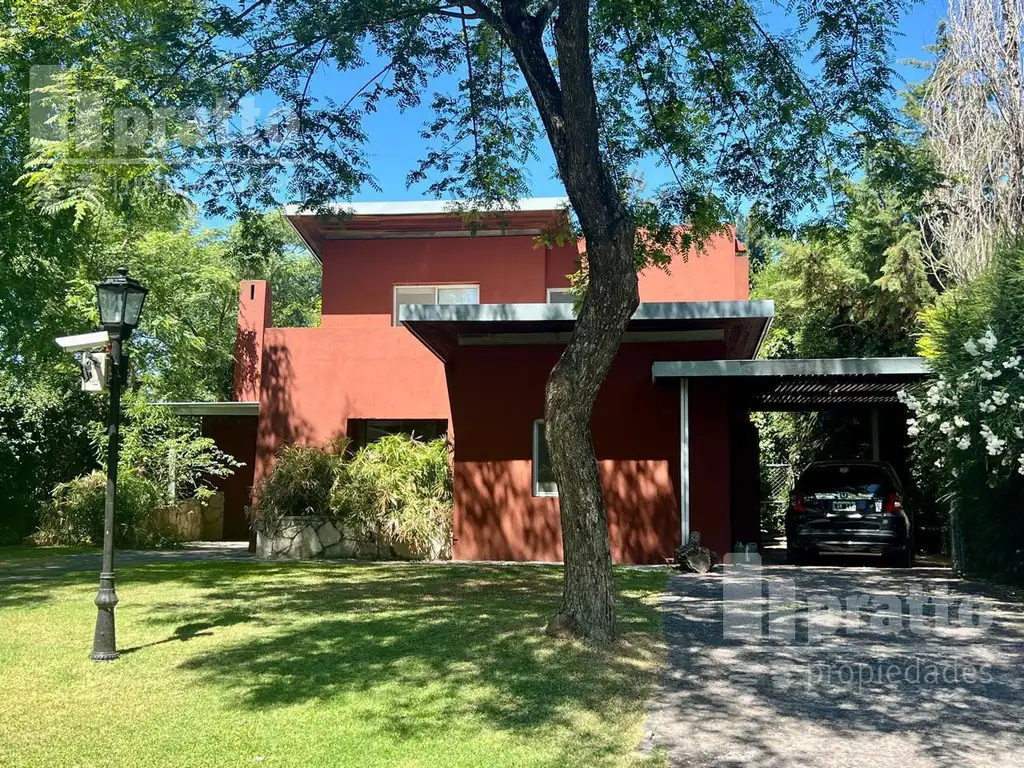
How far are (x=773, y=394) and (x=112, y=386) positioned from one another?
33.7ft

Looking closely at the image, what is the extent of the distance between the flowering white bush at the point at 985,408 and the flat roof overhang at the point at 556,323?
2504 mm

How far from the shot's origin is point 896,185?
367 inches

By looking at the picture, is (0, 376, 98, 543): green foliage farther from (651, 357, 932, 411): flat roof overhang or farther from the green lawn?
(651, 357, 932, 411): flat roof overhang

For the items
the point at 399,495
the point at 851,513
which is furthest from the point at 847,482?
the point at 399,495

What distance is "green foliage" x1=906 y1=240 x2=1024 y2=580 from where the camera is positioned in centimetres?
848

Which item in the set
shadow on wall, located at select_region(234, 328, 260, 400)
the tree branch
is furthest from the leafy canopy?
shadow on wall, located at select_region(234, 328, 260, 400)

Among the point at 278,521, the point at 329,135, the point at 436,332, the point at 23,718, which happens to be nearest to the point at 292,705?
the point at 23,718

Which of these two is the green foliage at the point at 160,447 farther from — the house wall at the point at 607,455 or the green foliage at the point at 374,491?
the house wall at the point at 607,455

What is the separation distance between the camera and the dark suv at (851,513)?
40.2ft

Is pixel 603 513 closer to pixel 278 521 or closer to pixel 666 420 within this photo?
pixel 666 420

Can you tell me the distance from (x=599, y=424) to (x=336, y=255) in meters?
7.04

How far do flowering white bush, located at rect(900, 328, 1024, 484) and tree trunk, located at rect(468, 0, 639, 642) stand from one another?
12.7 feet

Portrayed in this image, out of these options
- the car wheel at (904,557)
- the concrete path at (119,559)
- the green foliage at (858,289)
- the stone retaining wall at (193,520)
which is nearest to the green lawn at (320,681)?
the concrete path at (119,559)

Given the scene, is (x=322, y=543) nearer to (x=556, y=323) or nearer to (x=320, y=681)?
(x=556, y=323)
